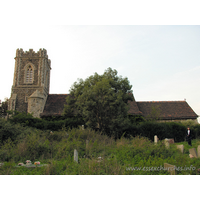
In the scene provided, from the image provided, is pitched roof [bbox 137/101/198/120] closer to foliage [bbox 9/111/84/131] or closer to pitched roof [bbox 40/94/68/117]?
foliage [bbox 9/111/84/131]

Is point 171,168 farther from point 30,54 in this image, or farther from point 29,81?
point 30,54

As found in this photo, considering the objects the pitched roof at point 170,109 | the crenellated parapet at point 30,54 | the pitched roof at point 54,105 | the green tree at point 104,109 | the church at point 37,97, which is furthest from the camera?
the crenellated parapet at point 30,54

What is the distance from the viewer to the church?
23.9m

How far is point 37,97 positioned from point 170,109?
2122 centimetres

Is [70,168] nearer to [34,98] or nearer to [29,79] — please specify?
[34,98]

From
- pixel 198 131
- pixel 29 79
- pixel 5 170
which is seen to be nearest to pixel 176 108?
pixel 198 131

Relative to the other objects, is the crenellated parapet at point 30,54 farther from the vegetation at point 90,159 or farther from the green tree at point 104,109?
the vegetation at point 90,159

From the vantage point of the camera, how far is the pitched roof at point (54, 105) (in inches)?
927

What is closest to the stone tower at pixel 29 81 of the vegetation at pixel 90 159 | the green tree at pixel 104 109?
the green tree at pixel 104 109

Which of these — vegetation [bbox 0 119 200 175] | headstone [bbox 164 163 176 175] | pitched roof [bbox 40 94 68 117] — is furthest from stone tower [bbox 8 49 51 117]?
headstone [bbox 164 163 176 175]

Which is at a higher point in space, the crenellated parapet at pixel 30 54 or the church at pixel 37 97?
the crenellated parapet at pixel 30 54

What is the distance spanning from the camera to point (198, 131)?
19.8 m

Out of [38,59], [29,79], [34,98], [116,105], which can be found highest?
[38,59]

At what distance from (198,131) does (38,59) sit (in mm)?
25339
